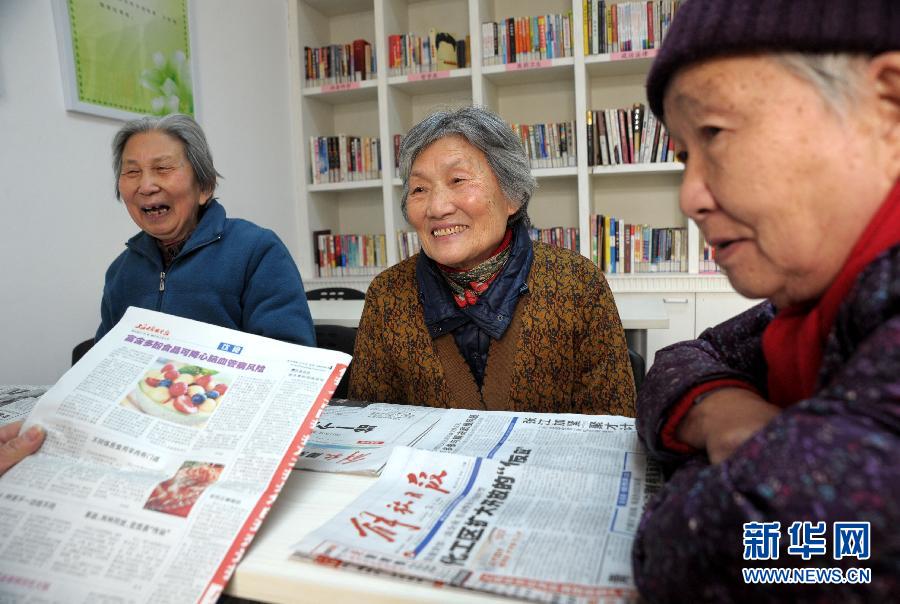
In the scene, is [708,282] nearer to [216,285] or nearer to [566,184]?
[566,184]

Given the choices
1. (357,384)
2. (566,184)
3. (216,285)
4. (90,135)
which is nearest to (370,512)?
(357,384)

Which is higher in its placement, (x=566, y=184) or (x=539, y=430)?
(x=566, y=184)

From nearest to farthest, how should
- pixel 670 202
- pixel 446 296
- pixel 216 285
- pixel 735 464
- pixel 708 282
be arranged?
pixel 735 464
pixel 446 296
pixel 216 285
pixel 708 282
pixel 670 202

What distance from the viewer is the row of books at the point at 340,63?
358cm

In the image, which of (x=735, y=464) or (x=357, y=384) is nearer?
(x=735, y=464)

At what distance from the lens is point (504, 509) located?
2.00 ft

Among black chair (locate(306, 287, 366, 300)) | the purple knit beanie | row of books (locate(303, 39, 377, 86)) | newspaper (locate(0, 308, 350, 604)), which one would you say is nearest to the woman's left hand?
newspaper (locate(0, 308, 350, 604))

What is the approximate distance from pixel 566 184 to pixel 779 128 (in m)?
3.20

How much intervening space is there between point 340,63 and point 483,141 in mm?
2625

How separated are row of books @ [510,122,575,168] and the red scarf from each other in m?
2.84

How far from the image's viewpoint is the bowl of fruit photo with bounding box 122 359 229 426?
2.37 ft

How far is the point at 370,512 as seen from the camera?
613 millimetres

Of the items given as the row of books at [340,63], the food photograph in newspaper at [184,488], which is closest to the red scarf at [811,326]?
the food photograph in newspaper at [184,488]

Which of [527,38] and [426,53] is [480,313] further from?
[426,53]
